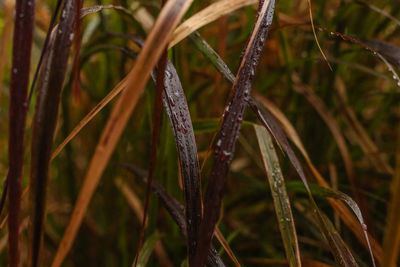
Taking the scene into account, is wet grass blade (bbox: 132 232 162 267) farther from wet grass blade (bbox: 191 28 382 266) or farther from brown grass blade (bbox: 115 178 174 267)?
wet grass blade (bbox: 191 28 382 266)

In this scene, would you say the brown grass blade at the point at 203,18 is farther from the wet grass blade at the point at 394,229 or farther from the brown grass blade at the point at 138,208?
the brown grass blade at the point at 138,208

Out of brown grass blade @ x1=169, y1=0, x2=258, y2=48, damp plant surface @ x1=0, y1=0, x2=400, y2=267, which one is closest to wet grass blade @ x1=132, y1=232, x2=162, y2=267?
damp plant surface @ x1=0, y1=0, x2=400, y2=267

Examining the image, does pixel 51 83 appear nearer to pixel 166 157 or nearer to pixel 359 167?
pixel 166 157

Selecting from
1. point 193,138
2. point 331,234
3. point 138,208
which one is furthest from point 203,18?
point 138,208

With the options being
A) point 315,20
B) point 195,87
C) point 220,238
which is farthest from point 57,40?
point 315,20

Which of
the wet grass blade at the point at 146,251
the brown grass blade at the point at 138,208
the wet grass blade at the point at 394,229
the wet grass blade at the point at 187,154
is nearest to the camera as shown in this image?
the wet grass blade at the point at 394,229

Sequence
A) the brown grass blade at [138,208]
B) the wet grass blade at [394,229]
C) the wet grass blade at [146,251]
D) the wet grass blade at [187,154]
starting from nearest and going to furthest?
the wet grass blade at [394,229] < the wet grass blade at [187,154] < the wet grass blade at [146,251] < the brown grass blade at [138,208]

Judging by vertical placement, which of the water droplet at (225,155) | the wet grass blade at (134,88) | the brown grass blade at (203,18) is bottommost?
the water droplet at (225,155)

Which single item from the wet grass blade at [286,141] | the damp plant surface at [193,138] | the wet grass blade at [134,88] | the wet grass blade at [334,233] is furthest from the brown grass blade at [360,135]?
the wet grass blade at [134,88]
